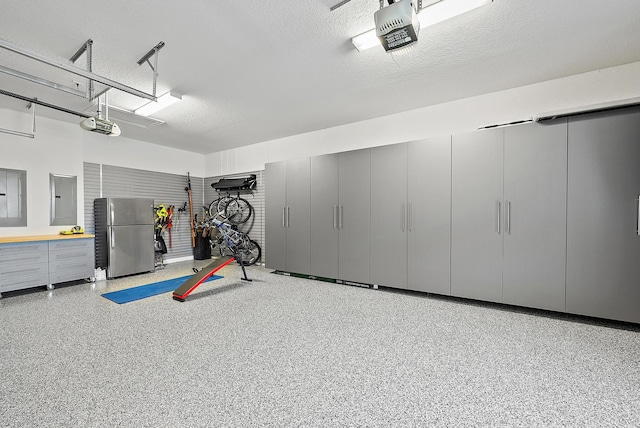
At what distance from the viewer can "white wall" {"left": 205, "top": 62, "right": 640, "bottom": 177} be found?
3.53m

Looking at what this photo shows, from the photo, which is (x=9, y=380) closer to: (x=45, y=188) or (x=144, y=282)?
(x=144, y=282)

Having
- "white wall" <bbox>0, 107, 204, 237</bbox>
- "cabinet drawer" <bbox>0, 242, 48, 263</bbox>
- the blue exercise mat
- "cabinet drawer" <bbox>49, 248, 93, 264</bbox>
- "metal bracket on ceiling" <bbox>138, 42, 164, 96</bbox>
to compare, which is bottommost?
the blue exercise mat

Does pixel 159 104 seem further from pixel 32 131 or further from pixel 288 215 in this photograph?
pixel 288 215

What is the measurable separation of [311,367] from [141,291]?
148 inches

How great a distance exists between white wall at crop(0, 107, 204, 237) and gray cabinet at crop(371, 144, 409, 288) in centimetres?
600

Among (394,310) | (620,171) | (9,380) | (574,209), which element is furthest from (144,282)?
(620,171)

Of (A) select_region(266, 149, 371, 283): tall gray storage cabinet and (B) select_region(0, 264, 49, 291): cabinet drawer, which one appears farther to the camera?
(A) select_region(266, 149, 371, 283): tall gray storage cabinet

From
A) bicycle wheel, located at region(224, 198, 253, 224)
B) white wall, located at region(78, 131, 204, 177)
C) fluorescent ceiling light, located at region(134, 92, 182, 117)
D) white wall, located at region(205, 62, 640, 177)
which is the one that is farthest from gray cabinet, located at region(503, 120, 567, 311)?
white wall, located at region(78, 131, 204, 177)

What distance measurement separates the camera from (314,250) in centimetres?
551

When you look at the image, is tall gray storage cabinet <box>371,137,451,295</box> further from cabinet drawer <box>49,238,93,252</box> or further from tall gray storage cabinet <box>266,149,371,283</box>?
cabinet drawer <box>49,238,93,252</box>

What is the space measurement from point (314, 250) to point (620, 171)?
4.44 metres

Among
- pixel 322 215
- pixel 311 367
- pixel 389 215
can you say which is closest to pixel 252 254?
pixel 322 215

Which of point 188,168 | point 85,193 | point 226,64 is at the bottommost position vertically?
point 85,193

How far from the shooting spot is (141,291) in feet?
15.2
